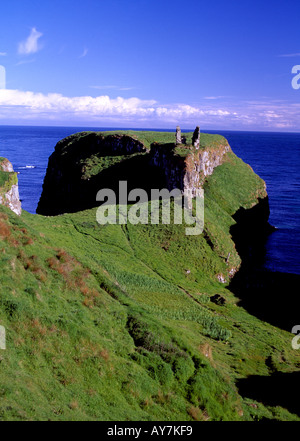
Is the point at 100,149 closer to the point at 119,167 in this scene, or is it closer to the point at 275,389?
the point at 119,167

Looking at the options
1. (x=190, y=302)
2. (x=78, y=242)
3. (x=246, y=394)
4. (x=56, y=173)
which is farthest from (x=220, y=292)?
(x=56, y=173)

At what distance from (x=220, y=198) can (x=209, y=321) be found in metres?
63.7

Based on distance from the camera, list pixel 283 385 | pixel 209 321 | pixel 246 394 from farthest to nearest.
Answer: pixel 209 321 → pixel 283 385 → pixel 246 394

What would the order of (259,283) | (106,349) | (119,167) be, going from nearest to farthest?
1. (106,349)
2. (259,283)
3. (119,167)

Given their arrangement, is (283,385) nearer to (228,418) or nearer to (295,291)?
(228,418)

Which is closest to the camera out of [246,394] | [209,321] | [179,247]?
[246,394]

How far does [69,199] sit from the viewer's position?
4801 inches
